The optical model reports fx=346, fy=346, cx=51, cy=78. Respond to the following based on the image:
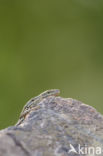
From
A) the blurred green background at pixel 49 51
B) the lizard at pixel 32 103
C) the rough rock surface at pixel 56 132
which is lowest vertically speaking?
the rough rock surface at pixel 56 132

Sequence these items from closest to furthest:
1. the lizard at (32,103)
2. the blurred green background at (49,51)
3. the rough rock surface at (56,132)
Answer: the rough rock surface at (56,132)
the lizard at (32,103)
the blurred green background at (49,51)

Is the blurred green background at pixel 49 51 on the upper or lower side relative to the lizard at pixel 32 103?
upper

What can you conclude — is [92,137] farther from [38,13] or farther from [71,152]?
[38,13]

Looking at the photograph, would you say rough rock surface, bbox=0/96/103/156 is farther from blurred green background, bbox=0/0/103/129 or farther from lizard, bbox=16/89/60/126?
blurred green background, bbox=0/0/103/129

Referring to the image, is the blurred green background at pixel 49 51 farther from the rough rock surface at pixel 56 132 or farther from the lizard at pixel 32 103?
the rough rock surface at pixel 56 132

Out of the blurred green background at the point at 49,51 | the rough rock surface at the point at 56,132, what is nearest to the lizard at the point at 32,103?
the rough rock surface at the point at 56,132

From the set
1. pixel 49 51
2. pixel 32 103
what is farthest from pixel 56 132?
pixel 49 51

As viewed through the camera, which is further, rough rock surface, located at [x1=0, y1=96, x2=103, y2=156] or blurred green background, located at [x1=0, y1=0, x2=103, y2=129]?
blurred green background, located at [x1=0, y1=0, x2=103, y2=129]

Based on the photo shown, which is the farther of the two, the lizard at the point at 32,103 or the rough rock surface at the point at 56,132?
the lizard at the point at 32,103

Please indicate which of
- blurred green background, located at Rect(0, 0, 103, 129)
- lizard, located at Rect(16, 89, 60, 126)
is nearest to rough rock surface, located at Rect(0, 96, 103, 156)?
lizard, located at Rect(16, 89, 60, 126)
